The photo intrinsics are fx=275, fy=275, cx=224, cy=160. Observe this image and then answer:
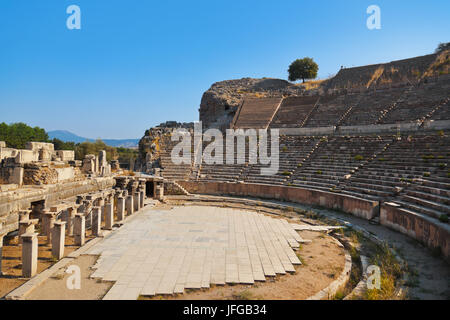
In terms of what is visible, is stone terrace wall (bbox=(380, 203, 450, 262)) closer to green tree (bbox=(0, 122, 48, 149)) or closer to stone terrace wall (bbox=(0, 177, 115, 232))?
stone terrace wall (bbox=(0, 177, 115, 232))

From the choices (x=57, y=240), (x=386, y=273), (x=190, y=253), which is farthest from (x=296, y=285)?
(x=57, y=240)

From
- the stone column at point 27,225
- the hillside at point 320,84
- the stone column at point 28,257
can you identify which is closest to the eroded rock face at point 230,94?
the hillside at point 320,84

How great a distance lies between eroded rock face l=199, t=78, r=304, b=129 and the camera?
34.8 meters

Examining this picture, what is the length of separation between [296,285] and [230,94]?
3420cm

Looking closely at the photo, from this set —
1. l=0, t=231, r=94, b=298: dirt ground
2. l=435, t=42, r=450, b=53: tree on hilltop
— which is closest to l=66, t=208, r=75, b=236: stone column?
l=0, t=231, r=94, b=298: dirt ground

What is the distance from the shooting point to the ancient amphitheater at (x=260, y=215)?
6.16 m

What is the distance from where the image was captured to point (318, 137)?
2077 cm

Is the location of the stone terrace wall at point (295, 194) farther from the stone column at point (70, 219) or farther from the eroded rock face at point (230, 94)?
the eroded rock face at point (230, 94)

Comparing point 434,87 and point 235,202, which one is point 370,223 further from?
point 434,87

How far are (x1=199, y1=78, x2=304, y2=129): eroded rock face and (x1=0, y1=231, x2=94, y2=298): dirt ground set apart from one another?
24.1 m

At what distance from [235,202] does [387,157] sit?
28.1ft

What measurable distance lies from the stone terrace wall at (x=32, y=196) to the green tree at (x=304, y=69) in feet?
122

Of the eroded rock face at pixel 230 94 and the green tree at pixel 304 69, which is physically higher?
the green tree at pixel 304 69

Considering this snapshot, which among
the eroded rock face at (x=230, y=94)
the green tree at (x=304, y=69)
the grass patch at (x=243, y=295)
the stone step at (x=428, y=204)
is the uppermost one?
the green tree at (x=304, y=69)
